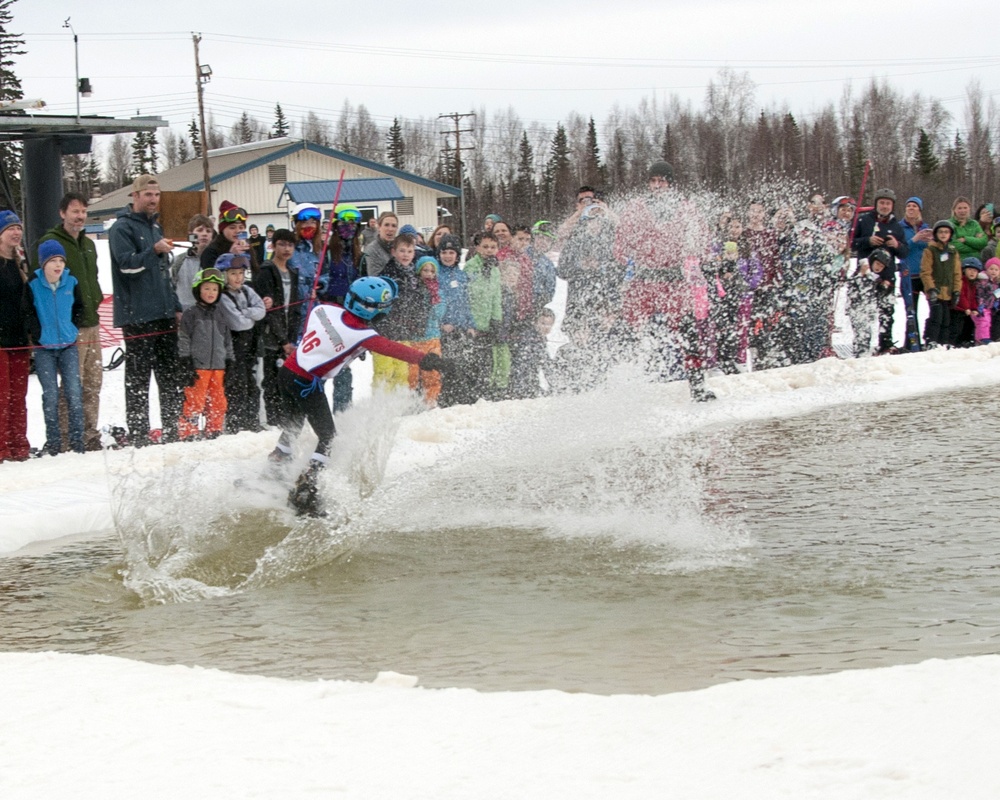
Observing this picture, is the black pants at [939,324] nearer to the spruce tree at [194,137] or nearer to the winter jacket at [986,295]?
the winter jacket at [986,295]

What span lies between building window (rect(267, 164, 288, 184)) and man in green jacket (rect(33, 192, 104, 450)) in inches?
1982

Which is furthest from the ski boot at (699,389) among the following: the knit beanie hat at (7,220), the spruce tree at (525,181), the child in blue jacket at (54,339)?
the spruce tree at (525,181)

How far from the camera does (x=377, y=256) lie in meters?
11.7

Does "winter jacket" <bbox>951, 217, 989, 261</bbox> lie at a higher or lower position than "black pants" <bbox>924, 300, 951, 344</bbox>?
higher

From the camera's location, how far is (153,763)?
373cm

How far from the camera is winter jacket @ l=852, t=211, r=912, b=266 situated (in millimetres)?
14500

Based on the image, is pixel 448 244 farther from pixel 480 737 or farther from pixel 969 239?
pixel 480 737

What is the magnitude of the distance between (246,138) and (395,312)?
385 feet

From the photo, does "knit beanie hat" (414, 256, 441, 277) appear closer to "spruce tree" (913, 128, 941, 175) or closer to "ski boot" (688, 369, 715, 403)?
"ski boot" (688, 369, 715, 403)

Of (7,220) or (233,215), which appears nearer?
(7,220)

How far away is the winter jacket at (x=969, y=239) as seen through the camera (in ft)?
50.0

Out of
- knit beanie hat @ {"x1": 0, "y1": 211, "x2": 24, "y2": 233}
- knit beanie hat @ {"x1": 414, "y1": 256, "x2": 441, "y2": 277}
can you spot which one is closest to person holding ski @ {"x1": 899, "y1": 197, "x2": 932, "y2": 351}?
knit beanie hat @ {"x1": 414, "y1": 256, "x2": 441, "y2": 277}

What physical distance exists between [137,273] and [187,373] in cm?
95

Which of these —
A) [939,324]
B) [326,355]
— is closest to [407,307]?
[326,355]
